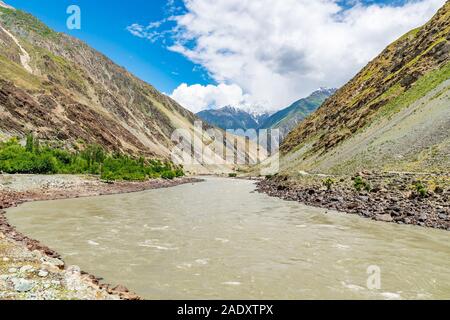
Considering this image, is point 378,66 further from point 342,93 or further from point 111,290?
point 111,290

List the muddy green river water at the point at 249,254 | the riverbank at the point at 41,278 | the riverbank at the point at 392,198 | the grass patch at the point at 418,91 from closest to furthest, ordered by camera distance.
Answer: the riverbank at the point at 41,278 < the muddy green river water at the point at 249,254 < the riverbank at the point at 392,198 < the grass patch at the point at 418,91

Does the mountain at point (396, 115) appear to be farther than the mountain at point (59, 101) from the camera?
No

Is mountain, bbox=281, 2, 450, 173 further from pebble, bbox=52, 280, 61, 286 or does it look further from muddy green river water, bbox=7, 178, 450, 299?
pebble, bbox=52, 280, 61, 286

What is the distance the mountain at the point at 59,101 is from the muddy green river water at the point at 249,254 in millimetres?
59546

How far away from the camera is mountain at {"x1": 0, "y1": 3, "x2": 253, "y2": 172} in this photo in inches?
3435

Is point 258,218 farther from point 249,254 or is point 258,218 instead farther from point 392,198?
point 392,198

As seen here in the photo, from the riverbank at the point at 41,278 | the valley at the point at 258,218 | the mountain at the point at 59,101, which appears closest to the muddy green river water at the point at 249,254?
the valley at the point at 258,218

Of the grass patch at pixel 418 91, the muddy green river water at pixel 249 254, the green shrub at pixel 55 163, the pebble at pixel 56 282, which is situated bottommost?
the muddy green river water at pixel 249 254

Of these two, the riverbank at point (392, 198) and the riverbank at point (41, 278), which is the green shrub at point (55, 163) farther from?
the riverbank at point (392, 198)

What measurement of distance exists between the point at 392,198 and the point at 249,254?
75.6 feet

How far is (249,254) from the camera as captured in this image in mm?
→ 19094

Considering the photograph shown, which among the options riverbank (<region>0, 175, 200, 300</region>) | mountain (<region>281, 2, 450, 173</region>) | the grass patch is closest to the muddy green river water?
riverbank (<region>0, 175, 200, 300</region>)

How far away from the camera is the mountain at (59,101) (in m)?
87.2
